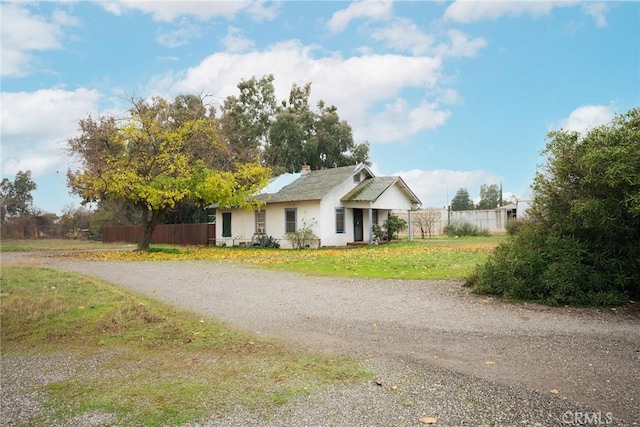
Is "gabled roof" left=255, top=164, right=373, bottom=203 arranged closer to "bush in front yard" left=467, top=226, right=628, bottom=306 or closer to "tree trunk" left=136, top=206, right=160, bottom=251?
"tree trunk" left=136, top=206, right=160, bottom=251

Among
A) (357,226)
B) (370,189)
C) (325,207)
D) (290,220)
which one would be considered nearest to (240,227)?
(290,220)

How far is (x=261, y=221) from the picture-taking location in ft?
91.9

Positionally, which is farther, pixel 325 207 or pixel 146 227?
pixel 325 207

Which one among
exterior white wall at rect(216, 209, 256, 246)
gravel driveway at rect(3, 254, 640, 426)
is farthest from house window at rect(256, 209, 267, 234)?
gravel driveway at rect(3, 254, 640, 426)

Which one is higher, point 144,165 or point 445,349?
point 144,165

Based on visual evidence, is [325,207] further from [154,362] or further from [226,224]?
[154,362]

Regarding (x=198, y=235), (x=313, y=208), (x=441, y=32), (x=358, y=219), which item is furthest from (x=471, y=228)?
(x=441, y=32)

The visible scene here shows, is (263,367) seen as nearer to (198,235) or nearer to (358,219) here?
(358,219)

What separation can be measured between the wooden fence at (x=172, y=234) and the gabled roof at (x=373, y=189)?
Answer: 10982mm

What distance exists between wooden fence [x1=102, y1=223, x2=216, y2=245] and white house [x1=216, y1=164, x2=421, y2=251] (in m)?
2.36

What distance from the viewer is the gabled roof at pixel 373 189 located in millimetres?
25578

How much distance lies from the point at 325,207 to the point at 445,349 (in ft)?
65.9

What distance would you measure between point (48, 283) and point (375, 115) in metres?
15.3

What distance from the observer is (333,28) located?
14.3 metres
